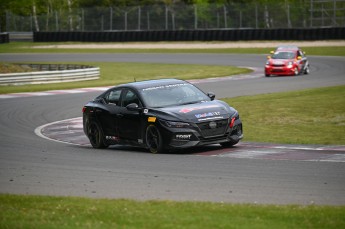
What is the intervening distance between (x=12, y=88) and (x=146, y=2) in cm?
6246

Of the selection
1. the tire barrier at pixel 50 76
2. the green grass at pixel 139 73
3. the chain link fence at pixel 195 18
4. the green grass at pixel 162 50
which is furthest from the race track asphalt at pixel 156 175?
the chain link fence at pixel 195 18

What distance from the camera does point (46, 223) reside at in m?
8.38

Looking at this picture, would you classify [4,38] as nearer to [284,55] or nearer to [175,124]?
[284,55]

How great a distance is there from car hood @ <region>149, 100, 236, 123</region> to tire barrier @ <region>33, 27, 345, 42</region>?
44.2m

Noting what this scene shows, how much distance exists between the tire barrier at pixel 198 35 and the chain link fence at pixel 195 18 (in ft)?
4.37

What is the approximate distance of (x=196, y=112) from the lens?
15.4 m

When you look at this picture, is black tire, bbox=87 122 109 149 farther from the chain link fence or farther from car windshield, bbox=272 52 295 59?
the chain link fence

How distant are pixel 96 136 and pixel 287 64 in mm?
23947

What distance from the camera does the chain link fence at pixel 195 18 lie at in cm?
6144

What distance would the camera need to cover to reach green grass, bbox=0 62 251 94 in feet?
119

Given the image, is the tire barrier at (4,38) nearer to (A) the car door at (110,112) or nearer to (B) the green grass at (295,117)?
(B) the green grass at (295,117)

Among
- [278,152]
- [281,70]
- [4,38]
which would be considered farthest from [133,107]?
[4,38]

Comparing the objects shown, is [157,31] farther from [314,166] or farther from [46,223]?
[46,223]

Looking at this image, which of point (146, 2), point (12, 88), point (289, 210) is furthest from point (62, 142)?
point (146, 2)
